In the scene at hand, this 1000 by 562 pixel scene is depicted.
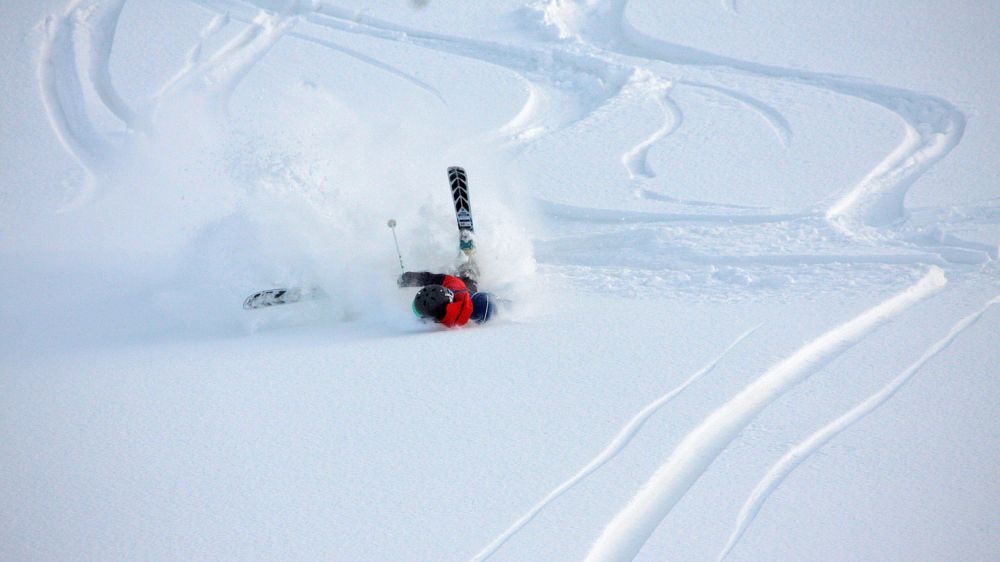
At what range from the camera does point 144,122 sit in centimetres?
863

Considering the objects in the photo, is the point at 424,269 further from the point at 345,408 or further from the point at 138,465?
the point at 138,465

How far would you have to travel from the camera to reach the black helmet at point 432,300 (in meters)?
A: 5.06

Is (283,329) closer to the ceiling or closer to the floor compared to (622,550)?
closer to the ceiling

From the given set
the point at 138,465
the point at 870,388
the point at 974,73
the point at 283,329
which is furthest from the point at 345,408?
the point at 974,73

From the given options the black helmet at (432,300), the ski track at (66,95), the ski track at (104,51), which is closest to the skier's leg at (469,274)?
the black helmet at (432,300)

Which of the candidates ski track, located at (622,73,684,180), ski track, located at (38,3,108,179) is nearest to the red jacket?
ski track, located at (622,73,684,180)

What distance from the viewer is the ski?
552cm

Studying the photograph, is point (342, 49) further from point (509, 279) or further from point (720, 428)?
point (720, 428)

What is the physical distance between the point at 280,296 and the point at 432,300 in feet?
4.12

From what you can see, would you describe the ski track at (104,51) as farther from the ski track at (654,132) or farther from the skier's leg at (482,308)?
the ski track at (654,132)

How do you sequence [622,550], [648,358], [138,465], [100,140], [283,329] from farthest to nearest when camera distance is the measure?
[100,140]
[283,329]
[648,358]
[138,465]
[622,550]

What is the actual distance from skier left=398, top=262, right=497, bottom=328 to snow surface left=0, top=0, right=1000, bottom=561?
188mm

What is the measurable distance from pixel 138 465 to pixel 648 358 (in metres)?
2.82

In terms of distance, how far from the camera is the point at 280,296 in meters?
5.59
